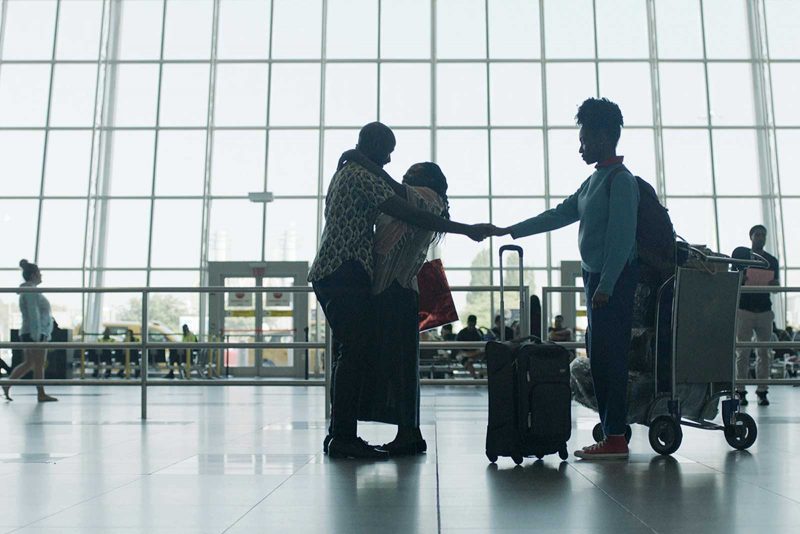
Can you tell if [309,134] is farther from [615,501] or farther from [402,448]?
[615,501]

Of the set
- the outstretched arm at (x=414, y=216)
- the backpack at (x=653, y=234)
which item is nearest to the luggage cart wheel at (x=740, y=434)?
the backpack at (x=653, y=234)

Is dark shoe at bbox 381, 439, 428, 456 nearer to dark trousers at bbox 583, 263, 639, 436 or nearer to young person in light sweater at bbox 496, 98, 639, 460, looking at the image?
young person in light sweater at bbox 496, 98, 639, 460

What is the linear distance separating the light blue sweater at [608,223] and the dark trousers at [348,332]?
99cm

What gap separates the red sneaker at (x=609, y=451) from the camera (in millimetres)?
4141

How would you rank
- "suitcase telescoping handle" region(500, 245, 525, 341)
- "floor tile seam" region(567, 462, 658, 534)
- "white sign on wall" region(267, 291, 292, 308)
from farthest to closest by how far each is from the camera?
"white sign on wall" region(267, 291, 292, 308)
"suitcase telescoping handle" region(500, 245, 525, 341)
"floor tile seam" region(567, 462, 658, 534)

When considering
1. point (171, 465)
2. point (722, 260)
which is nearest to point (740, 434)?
point (722, 260)

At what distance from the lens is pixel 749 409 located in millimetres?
8266

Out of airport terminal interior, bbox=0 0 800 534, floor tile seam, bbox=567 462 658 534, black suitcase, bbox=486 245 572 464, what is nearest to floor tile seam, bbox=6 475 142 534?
black suitcase, bbox=486 245 572 464

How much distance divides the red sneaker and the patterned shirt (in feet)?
3.96

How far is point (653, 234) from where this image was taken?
14.3 feet

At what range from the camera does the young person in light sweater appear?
13.6 feet

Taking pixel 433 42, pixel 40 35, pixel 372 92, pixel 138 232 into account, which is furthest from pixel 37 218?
pixel 433 42

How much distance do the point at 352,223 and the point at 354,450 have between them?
0.99 meters

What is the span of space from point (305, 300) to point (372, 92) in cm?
481
